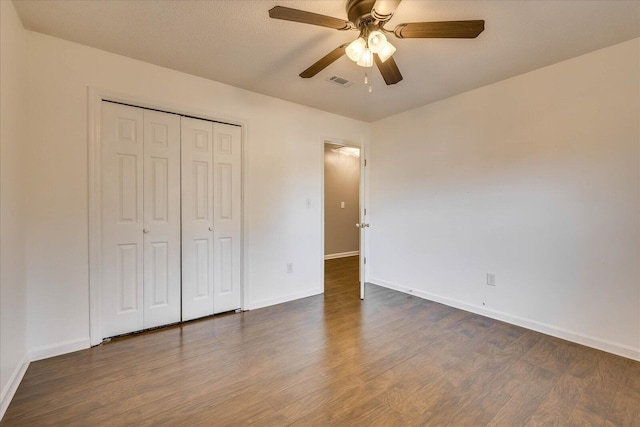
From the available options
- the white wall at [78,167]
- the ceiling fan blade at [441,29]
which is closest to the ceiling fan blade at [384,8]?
the ceiling fan blade at [441,29]

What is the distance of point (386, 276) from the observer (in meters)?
4.04

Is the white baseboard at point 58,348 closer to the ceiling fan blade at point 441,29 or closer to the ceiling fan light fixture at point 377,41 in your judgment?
the ceiling fan light fixture at point 377,41

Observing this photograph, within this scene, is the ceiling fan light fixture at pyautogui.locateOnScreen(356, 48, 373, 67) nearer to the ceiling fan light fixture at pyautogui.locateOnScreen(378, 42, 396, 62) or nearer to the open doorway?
the ceiling fan light fixture at pyautogui.locateOnScreen(378, 42, 396, 62)

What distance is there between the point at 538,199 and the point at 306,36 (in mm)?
2462

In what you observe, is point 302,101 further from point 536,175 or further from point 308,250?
point 536,175

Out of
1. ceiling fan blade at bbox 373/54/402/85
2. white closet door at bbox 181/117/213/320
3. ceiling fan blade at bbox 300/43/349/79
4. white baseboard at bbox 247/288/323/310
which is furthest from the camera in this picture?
white baseboard at bbox 247/288/323/310

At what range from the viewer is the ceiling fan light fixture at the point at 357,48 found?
5.76ft

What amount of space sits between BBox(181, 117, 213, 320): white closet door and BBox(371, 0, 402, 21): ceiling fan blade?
195 centimetres

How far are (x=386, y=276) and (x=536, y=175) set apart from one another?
2.15 m

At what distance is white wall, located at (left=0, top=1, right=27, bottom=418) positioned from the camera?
1.63 metres

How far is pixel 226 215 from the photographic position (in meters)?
3.01

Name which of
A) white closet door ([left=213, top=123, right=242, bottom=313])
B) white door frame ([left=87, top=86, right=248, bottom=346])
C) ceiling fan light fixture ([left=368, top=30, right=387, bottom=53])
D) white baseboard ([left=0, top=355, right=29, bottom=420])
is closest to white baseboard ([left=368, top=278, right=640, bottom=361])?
white closet door ([left=213, top=123, right=242, bottom=313])

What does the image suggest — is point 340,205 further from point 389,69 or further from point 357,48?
point 357,48

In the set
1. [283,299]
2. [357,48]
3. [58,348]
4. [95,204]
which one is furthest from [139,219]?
[357,48]
